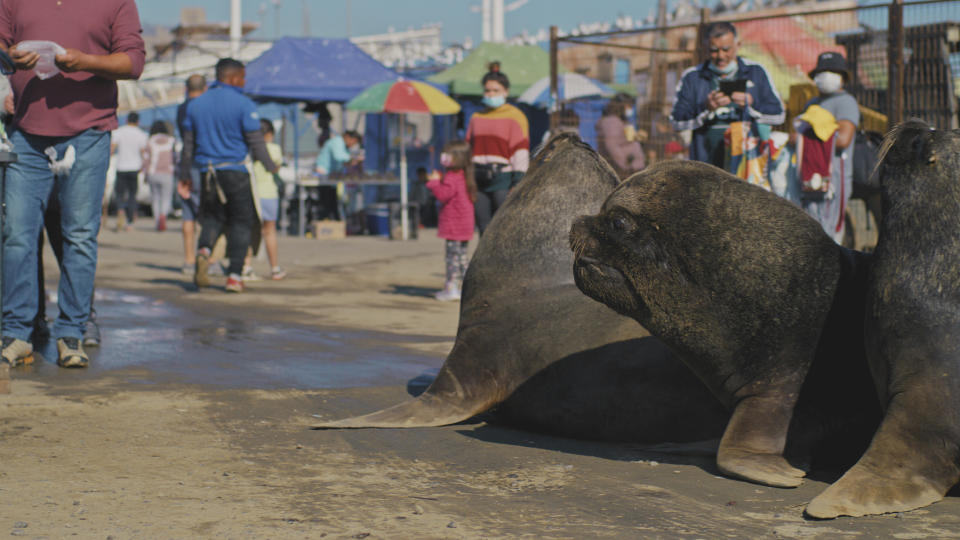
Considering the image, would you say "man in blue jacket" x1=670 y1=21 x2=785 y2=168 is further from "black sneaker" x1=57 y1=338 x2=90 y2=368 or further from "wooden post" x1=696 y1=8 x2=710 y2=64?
"black sneaker" x1=57 y1=338 x2=90 y2=368

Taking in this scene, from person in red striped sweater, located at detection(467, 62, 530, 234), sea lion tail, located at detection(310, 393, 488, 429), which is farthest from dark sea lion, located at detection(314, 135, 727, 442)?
person in red striped sweater, located at detection(467, 62, 530, 234)

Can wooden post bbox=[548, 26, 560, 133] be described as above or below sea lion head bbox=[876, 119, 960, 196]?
above

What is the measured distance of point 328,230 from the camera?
19.8m

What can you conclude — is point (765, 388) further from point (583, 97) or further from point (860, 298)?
point (583, 97)

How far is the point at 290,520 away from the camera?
10.5 feet

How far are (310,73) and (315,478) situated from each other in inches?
708

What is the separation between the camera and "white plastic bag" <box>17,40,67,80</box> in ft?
19.2

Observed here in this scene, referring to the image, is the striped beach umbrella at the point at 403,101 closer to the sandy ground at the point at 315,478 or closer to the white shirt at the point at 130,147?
the white shirt at the point at 130,147

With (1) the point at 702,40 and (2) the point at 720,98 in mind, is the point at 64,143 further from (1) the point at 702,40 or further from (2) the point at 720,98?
(1) the point at 702,40

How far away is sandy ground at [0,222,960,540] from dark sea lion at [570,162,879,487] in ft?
0.88

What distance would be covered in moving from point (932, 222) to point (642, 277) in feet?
3.23

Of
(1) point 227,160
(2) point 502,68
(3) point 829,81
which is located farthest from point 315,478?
(2) point 502,68

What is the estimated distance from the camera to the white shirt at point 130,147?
2014cm

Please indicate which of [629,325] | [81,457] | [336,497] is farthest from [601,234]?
[81,457]
